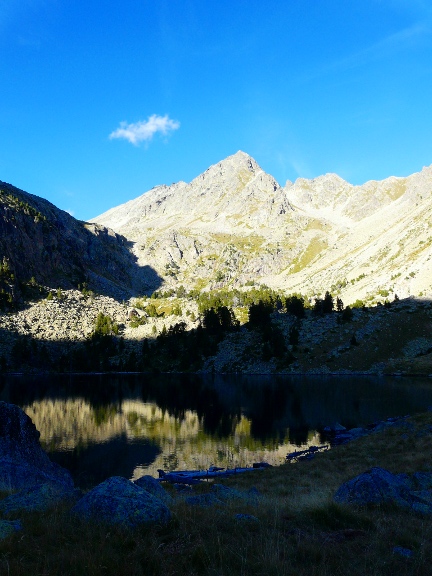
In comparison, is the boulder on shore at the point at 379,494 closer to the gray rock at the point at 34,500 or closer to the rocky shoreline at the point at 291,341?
the gray rock at the point at 34,500

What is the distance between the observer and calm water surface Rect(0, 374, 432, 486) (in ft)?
130

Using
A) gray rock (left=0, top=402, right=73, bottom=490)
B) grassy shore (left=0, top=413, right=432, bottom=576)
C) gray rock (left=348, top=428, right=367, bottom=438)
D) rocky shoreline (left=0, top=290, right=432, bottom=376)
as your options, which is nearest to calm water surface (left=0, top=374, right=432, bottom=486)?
gray rock (left=348, top=428, right=367, bottom=438)

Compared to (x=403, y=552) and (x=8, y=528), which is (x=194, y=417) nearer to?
(x=8, y=528)

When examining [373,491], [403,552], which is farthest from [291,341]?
[403,552]

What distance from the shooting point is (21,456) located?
2311 centimetres

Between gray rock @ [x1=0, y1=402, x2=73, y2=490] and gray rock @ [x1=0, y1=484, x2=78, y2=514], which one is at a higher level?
gray rock @ [x1=0, y1=484, x2=78, y2=514]

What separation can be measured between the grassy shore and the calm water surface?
81.0 feet

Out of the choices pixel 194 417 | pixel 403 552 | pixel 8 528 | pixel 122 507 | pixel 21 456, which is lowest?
pixel 194 417

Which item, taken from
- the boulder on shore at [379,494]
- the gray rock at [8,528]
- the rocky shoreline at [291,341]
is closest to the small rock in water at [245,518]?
the boulder on shore at [379,494]

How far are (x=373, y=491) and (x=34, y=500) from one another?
36.8 ft

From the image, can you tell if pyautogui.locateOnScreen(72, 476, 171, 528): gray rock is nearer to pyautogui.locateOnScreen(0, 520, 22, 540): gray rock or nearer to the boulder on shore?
pyautogui.locateOnScreen(0, 520, 22, 540): gray rock

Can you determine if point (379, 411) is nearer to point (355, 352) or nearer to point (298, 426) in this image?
point (298, 426)

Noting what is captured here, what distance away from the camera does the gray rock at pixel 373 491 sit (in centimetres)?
1357

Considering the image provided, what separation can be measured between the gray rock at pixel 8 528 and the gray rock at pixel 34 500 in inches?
63.9
